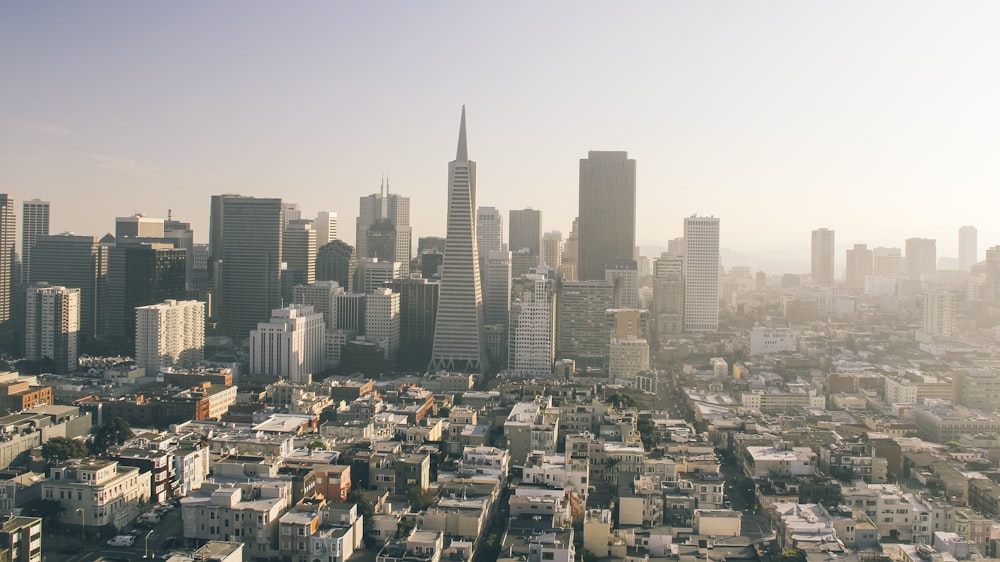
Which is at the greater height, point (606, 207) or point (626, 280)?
point (606, 207)

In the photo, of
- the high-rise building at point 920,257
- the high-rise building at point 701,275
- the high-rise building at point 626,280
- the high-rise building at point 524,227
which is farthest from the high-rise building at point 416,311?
the high-rise building at point 920,257

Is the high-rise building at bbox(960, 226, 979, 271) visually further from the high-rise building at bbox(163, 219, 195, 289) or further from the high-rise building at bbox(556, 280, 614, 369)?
the high-rise building at bbox(163, 219, 195, 289)

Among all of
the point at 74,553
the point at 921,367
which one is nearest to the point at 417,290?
the point at 921,367


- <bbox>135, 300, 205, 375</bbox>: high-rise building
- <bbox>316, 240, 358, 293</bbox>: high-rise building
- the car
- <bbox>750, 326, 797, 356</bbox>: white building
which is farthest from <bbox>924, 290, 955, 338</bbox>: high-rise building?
the car

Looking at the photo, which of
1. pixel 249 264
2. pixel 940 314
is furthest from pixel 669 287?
pixel 249 264

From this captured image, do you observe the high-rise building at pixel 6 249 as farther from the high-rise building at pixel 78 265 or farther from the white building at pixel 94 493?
the white building at pixel 94 493

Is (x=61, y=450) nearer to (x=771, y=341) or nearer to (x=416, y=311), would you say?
(x=416, y=311)
